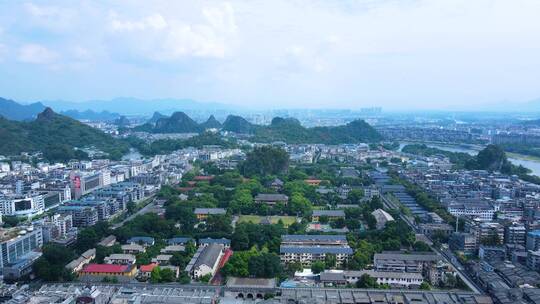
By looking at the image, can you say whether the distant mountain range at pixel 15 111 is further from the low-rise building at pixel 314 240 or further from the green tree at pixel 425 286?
the green tree at pixel 425 286

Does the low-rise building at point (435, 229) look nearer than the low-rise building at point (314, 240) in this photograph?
No

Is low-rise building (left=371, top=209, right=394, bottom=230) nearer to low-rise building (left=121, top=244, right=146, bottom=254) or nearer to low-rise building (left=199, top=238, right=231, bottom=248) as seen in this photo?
low-rise building (left=199, top=238, right=231, bottom=248)

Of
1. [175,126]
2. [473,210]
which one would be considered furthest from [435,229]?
[175,126]

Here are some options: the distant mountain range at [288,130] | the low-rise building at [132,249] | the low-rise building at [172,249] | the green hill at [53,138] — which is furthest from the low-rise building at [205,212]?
the distant mountain range at [288,130]

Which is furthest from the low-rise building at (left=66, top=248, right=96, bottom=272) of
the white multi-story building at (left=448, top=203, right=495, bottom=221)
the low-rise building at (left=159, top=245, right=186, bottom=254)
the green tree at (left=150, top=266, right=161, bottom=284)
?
the white multi-story building at (left=448, top=203, right=495, bottom=221)

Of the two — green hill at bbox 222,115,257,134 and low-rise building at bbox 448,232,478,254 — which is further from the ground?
green hill at bbox 222,115,257,134

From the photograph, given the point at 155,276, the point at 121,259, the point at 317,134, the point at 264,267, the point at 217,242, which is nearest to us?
the point at 155,276

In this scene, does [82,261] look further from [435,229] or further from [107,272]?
[435,229]
